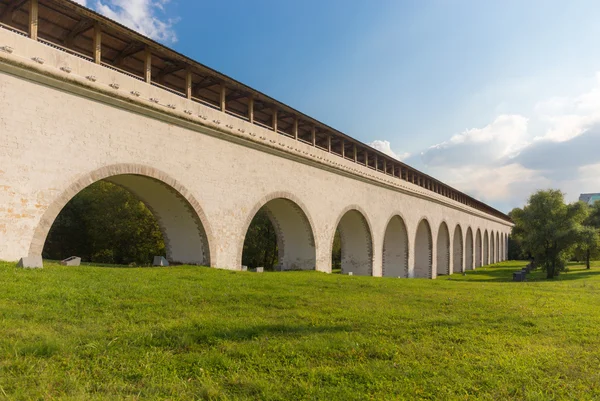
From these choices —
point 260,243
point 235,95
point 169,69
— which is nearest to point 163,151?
point 169,69

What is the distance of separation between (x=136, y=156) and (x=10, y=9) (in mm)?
4727

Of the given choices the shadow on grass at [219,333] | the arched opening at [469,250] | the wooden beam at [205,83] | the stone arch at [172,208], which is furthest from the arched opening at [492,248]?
the shadow on grass at [219,333]

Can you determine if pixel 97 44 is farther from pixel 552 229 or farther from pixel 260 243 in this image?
pixel 552 229

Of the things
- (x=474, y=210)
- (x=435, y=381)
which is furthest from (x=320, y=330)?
(x=474, y=210)

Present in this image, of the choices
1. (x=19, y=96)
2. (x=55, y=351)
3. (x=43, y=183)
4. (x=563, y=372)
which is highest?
(x=19, y=96)

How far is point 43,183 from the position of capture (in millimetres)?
8156

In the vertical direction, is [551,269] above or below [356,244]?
below

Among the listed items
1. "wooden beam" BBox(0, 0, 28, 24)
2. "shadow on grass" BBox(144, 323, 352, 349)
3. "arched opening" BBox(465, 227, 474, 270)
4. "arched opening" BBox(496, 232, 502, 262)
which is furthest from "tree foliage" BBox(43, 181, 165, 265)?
"arched opening" BBox(496, 232, 502, 262)

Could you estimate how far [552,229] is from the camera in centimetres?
2316

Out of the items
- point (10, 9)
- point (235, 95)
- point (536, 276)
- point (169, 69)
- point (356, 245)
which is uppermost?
point (10, 9)

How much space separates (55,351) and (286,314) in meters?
3.33

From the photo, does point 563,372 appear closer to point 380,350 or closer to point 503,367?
point 503,367

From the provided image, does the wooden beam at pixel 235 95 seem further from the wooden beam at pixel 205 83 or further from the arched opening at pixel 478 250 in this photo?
the arched opening at pixel 478 250

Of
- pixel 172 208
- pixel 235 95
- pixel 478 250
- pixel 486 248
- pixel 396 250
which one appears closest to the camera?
pixel 172 208
